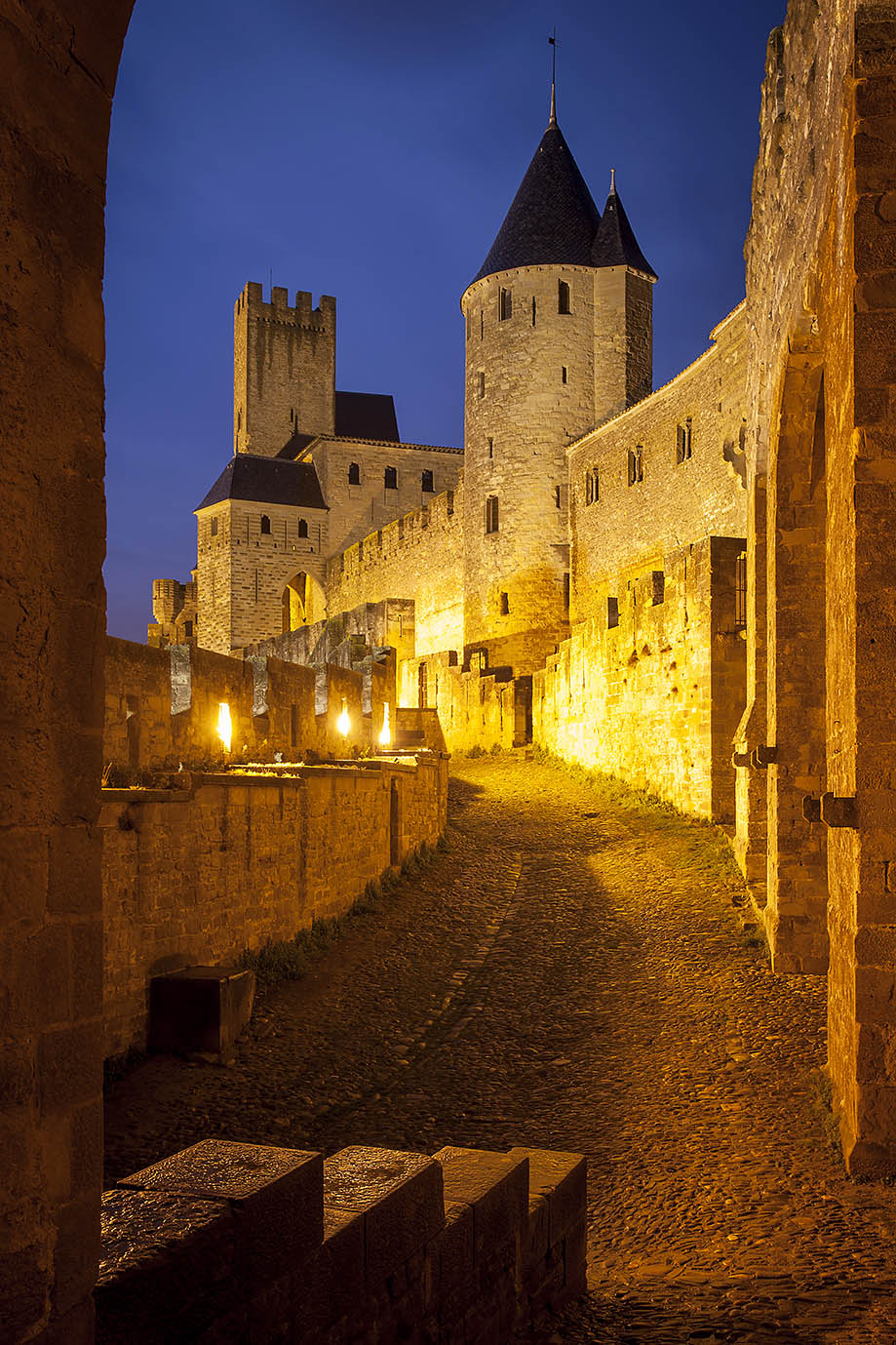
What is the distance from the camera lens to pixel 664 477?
87.9 ft

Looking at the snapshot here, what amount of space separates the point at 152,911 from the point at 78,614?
489 cm

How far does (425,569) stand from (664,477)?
11.5 meters

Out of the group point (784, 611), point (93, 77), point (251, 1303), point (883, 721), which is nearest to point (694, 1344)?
point (251, 1303)

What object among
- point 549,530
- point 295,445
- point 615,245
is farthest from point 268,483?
point 615,245

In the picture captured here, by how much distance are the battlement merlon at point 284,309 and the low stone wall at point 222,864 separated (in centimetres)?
4812

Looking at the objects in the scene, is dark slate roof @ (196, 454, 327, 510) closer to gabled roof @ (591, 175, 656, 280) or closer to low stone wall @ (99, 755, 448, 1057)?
gabled roof @ (591, 175, 656, 280)

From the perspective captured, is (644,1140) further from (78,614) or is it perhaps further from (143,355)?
(143,355)

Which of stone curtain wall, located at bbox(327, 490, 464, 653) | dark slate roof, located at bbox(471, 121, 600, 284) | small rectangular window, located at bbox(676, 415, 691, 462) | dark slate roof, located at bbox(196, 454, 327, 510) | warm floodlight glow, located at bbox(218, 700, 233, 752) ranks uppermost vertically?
dark slate roof, located at bbox(471, 121, 600, 284)

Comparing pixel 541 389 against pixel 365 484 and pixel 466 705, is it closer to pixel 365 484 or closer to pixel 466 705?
pixel 466 705

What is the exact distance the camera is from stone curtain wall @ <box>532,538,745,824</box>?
1240 cm

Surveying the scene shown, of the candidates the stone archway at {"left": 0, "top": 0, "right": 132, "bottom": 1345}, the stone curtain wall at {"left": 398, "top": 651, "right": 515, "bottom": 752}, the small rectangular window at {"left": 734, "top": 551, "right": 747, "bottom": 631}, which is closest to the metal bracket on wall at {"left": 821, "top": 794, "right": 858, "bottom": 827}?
the stone archway at {"left": 0, "top": 0, "right": 132, "bottom": 1345}

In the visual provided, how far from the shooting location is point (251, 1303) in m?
2.51

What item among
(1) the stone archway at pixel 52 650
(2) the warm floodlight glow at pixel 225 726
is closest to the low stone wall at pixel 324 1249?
(1) the stone archway at pixel 52 650

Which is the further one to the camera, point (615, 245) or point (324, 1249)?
point (615, 245)
